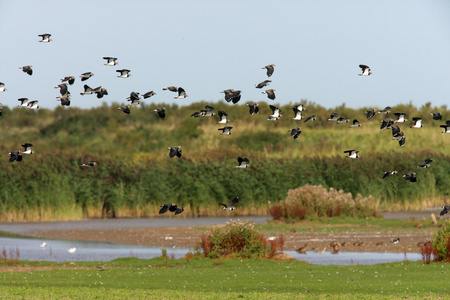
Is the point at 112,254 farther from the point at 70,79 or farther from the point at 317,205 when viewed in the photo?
the point at 317,205

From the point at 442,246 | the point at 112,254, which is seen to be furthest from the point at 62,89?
the point at 442,246

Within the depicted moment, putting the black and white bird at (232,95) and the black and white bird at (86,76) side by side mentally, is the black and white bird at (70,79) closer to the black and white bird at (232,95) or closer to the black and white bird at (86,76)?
the black and white bird at (86,76)

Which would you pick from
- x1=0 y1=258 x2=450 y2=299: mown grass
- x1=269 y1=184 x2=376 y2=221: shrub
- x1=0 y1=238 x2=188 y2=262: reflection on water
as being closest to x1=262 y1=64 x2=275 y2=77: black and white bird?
x1=0 y1=258 x2=450 y2=299: mown grass

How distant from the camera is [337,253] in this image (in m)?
31.7

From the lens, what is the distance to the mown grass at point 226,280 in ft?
61.9

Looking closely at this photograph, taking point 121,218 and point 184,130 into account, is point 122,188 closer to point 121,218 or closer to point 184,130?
point 121,218

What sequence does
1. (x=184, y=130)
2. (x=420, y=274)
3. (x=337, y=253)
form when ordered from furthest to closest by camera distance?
(x=184, y=130), (x=337, y=253), (x=420, y=274)

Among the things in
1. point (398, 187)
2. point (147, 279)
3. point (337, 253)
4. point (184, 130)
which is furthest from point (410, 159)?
point (147, 279)

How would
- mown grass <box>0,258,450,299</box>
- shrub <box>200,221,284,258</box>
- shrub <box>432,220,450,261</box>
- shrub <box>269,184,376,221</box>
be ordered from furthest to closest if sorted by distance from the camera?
shrub <box>269,184,376,221</box> → shrub <box>200,221,284,258</box> → shrub <box>432,220,450,261</box> → mown grass <box>0,258,450,299</box>

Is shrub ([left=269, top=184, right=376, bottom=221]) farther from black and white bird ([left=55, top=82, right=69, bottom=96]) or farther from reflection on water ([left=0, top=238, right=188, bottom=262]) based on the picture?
black and white bird ([left=55, top=82, right=69, bottom=96])

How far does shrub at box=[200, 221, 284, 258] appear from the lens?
28.8m

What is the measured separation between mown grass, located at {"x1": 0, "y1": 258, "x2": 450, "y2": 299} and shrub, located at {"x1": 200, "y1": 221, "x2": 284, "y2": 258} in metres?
0.81

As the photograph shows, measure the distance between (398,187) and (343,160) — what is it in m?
4.56

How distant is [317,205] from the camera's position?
143 ft
